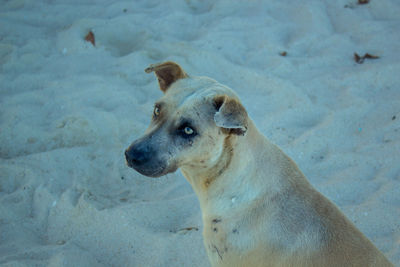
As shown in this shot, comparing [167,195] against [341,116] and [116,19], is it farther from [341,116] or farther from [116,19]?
[116,19]

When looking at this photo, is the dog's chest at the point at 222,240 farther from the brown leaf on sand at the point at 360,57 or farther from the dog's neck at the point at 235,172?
the brown leaf on sand at the point at 360,57

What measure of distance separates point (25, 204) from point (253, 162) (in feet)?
7.68

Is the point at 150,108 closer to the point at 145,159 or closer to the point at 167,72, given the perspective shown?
the point at 167,72

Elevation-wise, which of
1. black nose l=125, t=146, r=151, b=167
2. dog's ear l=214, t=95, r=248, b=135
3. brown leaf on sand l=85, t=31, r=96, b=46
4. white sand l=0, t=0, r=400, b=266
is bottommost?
white sand l=0, t=0, r=400, b=266

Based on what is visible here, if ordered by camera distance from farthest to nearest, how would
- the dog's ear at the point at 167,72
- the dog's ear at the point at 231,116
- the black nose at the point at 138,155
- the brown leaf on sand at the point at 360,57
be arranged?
the brown leaf on sand at the point at 360,57 → the dog's ear at the point at 167,72 → the black nose at the point at 138,155 → the dog's ear at the point at 231,116

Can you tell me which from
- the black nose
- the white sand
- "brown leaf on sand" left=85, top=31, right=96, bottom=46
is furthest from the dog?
"brown leaf on sand" left=85, top=31, right=96, bottom=46

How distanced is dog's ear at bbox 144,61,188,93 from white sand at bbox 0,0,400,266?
4.44 ft

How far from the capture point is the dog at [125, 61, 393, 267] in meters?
2.37

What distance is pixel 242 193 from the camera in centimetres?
248

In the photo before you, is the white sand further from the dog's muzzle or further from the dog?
the dog's muzzle

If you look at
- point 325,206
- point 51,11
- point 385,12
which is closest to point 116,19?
point 51,11

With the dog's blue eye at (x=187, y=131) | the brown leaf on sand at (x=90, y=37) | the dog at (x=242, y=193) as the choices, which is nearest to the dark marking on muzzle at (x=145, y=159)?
the dog at (x=242, y=193)

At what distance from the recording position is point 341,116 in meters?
4.64

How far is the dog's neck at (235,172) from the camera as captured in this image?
2.45 meters
